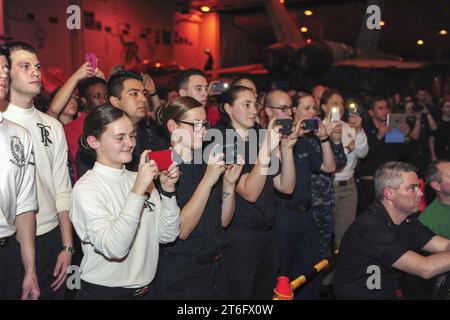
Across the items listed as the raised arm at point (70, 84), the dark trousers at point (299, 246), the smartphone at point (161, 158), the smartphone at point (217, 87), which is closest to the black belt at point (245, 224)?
the dark trousers at point (299, 246)

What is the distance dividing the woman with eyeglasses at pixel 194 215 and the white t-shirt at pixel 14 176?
72 centimetres

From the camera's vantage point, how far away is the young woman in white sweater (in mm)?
1771

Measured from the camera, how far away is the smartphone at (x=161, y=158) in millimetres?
1817

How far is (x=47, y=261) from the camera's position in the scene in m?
2.34

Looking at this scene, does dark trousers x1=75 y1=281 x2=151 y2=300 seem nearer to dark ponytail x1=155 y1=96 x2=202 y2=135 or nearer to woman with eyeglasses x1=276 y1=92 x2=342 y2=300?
dark ponytail x1=155 y1=96 x2=202 y2=135

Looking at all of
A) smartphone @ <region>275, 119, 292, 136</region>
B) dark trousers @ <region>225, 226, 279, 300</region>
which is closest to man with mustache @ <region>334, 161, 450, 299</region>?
dark trousers @ <region>225, 226, 279, 300</region>

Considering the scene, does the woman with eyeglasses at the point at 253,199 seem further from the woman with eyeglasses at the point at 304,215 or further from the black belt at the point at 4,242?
the black belt at the point at 4,242

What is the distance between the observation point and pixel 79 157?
99.6 inches

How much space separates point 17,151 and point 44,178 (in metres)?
0.40

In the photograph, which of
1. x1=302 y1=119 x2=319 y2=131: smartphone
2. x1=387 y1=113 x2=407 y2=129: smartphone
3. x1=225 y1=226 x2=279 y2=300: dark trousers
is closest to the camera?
x1=225 y1=226 x2=279 y2=300: dark trousers

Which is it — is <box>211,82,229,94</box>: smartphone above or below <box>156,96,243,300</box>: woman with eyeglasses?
above

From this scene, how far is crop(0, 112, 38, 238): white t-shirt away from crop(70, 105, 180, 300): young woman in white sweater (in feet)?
0.93
